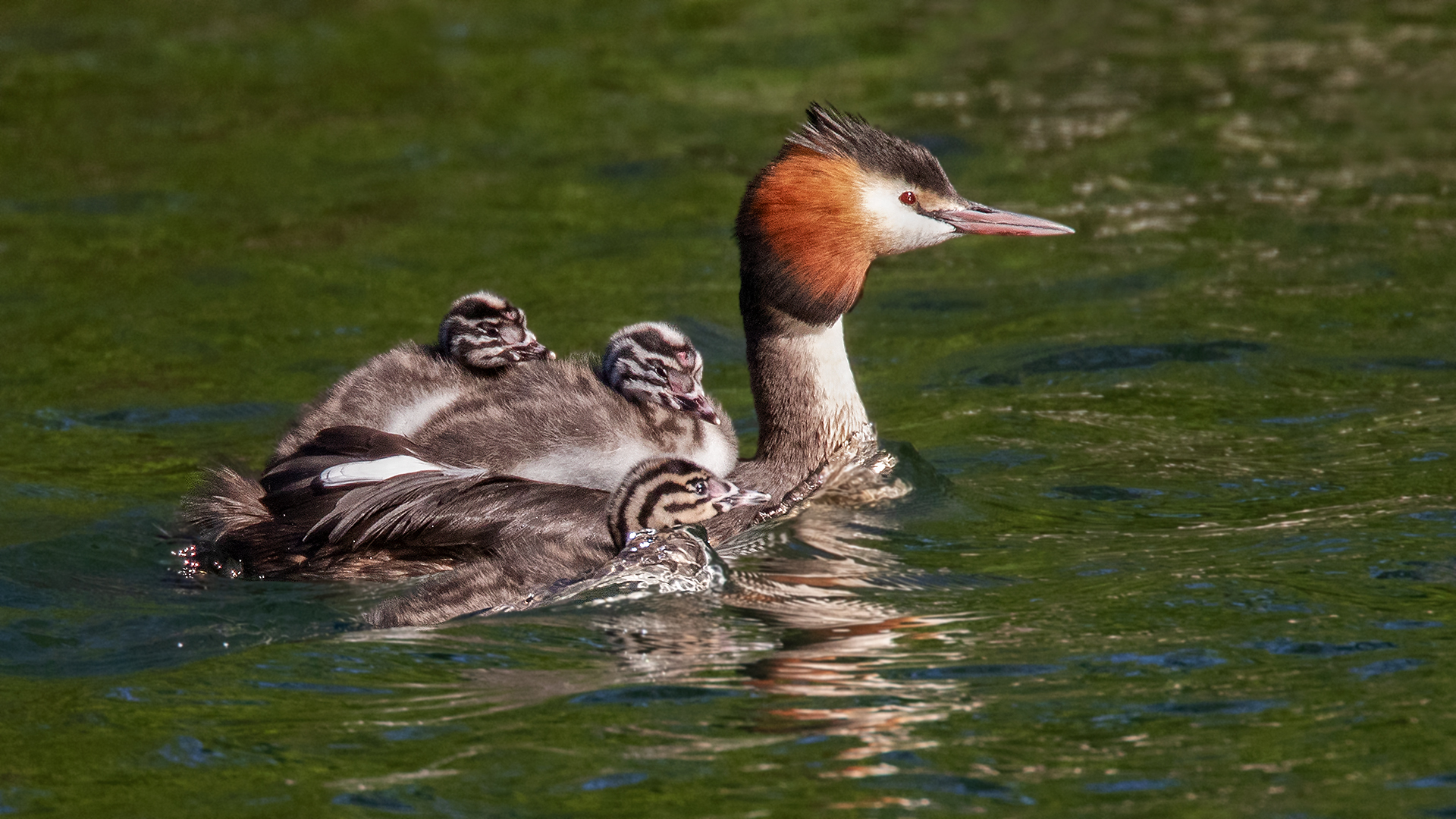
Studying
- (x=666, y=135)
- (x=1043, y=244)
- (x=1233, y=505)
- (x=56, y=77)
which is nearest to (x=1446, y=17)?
(x=1043, y=244)

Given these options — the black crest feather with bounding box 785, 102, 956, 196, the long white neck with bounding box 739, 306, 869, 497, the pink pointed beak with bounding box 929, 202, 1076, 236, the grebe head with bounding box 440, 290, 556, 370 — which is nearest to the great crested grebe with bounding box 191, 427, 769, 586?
the grebe head with bounding box 440, 290, 556, 370

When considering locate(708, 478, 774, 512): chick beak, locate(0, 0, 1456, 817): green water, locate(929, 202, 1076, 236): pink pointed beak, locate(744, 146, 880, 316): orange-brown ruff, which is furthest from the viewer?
locate(929, 202, 1076, 236): pink pointed beak

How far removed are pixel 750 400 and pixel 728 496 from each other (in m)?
2.57

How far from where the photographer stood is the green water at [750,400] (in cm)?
507

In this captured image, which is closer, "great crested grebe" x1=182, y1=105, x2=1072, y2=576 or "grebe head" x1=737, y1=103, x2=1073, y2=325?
"great crested grebe" x1=182, y1=105, x2=1072, y2=576

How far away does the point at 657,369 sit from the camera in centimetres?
677

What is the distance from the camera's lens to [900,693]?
533 centimetres

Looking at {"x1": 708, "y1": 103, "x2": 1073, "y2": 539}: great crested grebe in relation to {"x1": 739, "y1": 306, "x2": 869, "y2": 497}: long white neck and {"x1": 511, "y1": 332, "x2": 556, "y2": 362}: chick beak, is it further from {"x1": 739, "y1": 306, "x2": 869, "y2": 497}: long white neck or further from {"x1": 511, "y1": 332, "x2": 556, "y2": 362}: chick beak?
{"x1": 511, "y1": 332, "x2": 556, "y2": 362}: chick beak

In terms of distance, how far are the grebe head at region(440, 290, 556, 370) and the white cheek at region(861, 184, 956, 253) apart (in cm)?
139

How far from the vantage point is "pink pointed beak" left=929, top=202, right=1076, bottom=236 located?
23.8 feet

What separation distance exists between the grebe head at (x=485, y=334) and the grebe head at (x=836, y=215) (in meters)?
0.93

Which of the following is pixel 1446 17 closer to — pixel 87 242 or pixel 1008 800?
pixel 87 242

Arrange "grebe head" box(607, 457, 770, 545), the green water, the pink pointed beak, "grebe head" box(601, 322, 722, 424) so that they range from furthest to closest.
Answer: the pink pointed beak → "grebe head" box(601, 322, 722, 424) → "grebe head" box(607, 457, 770, 545) → the green water

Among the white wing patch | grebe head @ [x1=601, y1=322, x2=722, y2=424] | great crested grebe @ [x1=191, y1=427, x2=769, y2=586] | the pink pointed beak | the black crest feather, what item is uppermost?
the black crest feather
